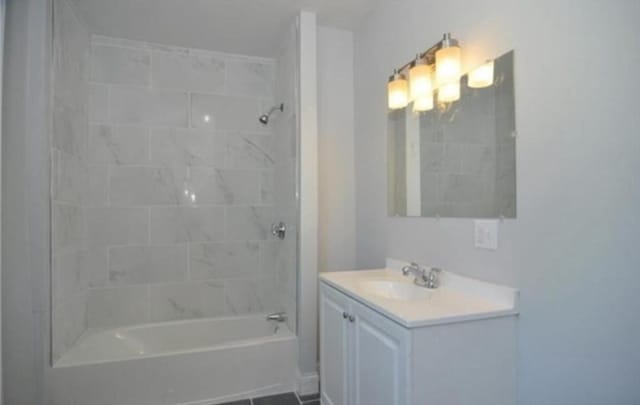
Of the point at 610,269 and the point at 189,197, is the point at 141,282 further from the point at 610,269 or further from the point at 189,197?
the point at 610,269

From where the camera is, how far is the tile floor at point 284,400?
2.01 meters

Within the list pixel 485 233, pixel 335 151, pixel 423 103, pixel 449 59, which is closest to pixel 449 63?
pixel 449 59

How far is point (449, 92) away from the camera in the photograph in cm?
149

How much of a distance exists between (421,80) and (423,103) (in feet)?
0.39

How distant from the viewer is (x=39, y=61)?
1.64m

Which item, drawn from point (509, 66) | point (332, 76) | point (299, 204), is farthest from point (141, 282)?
point (509, 66)

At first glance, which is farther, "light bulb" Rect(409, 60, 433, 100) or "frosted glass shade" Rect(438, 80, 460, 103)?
"light bulb" Rect(409, 60, 433, 100)

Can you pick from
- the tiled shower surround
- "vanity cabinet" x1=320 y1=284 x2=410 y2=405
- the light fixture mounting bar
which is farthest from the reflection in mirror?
the tiled shower surround

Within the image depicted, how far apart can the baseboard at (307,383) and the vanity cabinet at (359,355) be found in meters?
0.36

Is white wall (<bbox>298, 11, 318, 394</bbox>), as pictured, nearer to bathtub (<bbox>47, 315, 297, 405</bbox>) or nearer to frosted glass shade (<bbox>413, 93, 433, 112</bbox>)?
bathtub (<bbox>47, 315, 297, 405</bbox>)

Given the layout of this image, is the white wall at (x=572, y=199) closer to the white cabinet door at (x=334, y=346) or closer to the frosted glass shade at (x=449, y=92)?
the frosted glass shade at (x=449, y=92)

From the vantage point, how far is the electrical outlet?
1248mm

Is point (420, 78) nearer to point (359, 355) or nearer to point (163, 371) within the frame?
point (359, 355)

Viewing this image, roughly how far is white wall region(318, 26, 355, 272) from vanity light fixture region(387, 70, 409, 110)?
584 mm
